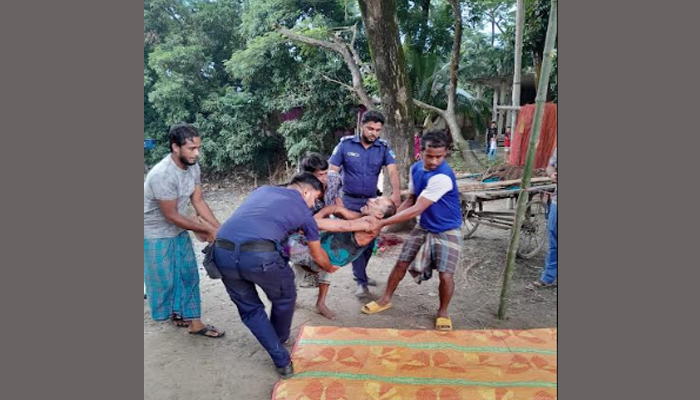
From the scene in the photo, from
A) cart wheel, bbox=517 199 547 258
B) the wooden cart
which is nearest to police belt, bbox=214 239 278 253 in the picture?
the wooden cart

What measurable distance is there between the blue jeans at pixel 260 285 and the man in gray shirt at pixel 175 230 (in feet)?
2.24

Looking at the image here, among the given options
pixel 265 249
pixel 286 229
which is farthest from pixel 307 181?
pixel 265 249

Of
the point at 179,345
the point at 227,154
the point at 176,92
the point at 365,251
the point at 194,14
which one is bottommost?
the point at 179,345

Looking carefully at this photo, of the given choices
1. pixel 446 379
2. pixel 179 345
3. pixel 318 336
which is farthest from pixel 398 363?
pixel 179 345

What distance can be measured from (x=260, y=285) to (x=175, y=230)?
3.39 ft

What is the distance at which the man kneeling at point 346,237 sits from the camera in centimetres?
371

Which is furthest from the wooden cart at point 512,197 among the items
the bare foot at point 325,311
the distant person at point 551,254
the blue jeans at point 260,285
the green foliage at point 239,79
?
the green foliage at point 239,79

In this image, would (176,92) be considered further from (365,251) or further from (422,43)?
(365,251)

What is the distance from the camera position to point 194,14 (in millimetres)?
14562

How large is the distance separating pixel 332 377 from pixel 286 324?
545 mm

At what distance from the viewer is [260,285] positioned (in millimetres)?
2756

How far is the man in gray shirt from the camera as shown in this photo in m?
3.10

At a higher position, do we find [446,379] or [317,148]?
[317,148]

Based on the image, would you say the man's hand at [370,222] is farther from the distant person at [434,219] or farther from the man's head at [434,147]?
the man's head at [434,147]
